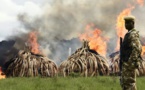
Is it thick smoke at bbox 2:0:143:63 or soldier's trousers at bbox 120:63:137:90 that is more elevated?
thick smoke at bbox 2:0:143:63

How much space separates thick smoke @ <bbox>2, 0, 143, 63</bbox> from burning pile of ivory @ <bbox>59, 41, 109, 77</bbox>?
11.2 metres

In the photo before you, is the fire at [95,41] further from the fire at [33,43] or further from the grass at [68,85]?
the grass at [68,85]

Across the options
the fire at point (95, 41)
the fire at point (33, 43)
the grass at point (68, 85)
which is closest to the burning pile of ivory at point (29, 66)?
the grass at point (68, 85)

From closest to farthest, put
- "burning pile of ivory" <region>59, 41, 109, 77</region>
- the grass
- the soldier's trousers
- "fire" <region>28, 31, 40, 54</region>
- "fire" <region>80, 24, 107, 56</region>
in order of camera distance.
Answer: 1. the soldier's trousers
2. the grass
3. "burning pile of ivory" <region>59, 41, 109, 77</region>
4. "fire" <region>80, 24, 107, 56</region>
5. "fire" <region>28, 31, 40, 54</region>

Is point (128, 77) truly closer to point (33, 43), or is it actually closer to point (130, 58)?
point (130, 58)

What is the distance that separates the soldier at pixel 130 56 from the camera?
1168 cm

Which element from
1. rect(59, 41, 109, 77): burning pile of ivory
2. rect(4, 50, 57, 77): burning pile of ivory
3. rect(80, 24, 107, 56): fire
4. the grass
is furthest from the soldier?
rect(80, 24, 107, 56): fire

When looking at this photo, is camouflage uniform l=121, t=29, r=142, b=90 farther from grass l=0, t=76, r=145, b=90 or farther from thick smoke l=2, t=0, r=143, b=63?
thick smoke l=2, t=0, r=143, b=63

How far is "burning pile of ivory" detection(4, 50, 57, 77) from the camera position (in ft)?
80.4

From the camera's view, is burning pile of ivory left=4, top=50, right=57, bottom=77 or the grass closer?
the grass

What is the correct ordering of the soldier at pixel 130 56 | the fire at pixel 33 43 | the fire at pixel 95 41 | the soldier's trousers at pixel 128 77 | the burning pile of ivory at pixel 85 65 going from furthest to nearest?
the fire at pixel 33 43 → the fire at pixel 95 41 → the burning pile of ivory at pixel 85 65 → the soldier's trousers at pixel 128 77 → the soldier at pixel 130 56

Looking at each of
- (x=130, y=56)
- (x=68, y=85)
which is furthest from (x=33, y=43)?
(x=130, y=56)

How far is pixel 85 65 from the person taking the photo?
969 inches

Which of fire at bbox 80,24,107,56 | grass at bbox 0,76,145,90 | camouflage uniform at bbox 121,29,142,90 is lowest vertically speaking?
grass at bbox 0,76,145,90
